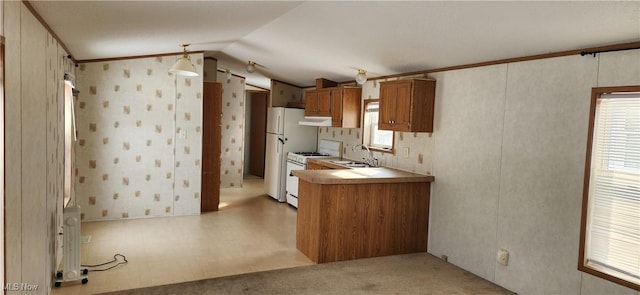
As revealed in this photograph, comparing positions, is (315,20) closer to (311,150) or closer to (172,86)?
(172,86)

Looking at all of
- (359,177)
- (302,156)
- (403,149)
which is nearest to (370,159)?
(403,149)

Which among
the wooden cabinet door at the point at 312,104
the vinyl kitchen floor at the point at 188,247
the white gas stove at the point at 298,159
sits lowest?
the vinyl kitchen floor at the point at 188,247

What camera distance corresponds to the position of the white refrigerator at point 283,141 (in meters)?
7.19

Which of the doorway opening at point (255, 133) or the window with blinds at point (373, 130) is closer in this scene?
the window with blinds at point (373, 130)

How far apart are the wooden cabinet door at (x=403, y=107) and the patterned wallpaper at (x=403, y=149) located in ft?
1.01

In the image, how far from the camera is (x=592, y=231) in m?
3.03

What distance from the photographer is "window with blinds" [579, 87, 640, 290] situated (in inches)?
109


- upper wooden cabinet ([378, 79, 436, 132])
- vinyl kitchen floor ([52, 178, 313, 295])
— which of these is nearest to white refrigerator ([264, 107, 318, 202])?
vinyl kitchen floor ([52, 178, 313, 295])

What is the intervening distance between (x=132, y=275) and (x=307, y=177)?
177 cm

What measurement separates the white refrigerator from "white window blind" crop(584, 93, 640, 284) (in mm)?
4845

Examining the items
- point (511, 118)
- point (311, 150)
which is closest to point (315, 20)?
point (511, 118)

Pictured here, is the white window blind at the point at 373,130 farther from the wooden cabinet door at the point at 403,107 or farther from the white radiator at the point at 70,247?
the white radiator at the point at 70,247

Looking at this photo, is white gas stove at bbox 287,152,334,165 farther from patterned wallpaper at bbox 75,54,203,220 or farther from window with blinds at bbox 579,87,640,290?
window with blinds at bbox 579,87,640,290

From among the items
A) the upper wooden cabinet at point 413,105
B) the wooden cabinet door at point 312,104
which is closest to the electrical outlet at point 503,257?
the upper wooden cabinet at point 413,105
